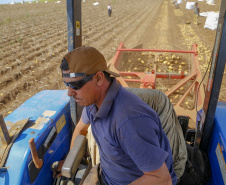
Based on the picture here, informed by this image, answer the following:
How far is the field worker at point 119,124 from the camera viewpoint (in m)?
1.20

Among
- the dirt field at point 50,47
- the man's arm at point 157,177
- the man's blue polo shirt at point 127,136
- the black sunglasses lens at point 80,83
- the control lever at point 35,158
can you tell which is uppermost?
the black sunglasses lens at point 80,83

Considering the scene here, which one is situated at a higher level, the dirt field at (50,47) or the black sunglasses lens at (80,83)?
the black sunglasses lens at (80,83)

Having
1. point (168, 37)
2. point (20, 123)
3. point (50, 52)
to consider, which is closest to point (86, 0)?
point (168, 37)

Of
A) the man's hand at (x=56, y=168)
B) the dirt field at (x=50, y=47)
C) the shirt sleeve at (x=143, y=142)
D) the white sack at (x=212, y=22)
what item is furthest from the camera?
the white sack at (x=212, y=22)

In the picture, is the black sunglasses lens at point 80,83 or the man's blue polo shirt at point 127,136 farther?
the black sunglasses lens at point 80,83

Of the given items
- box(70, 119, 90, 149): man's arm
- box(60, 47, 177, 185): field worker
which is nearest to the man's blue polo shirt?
box(60, 47, 177, 185): field worker

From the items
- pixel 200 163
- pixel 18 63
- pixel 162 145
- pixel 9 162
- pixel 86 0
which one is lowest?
pixel 18 63

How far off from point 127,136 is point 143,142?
0.09m

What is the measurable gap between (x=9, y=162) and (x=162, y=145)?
1.06 meters

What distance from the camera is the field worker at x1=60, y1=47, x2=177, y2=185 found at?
1196mm

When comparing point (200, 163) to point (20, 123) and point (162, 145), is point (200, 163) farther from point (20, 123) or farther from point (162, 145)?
point (20, 123)

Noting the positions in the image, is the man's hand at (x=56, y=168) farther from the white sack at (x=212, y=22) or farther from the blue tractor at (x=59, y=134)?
the white sack at (x=212, y=22)

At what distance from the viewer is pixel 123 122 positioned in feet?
4.04

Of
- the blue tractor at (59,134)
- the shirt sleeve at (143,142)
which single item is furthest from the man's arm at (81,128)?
the shirt sleeve at (143,142)
